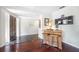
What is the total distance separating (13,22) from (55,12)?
107 cm

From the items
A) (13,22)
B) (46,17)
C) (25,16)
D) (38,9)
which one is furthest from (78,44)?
(13,22)

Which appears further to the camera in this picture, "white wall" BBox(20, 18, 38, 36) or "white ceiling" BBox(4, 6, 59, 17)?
"white wall" BBox(20, 18, 38, 36)

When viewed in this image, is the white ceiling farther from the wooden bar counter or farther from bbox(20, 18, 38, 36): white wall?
the wooden bar counter

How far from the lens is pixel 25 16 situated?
255 cm

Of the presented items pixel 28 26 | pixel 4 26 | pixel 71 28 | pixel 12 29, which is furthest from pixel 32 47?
pixel 71 28

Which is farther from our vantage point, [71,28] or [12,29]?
[12,29]

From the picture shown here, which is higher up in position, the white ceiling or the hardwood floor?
the white ceiling

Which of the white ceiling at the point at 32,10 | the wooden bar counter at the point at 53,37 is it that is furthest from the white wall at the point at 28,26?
the wooden bar counter at the point at 53,37

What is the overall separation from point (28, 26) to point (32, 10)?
1.39 ft

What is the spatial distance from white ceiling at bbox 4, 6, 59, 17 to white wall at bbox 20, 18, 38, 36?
0.46 ft

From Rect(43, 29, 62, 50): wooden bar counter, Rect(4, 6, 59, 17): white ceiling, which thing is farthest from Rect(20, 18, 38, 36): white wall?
Rect(43, 29, 62, 50): wooden bar counter

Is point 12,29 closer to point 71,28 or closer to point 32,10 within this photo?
point 32,10

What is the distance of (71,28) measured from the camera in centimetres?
238

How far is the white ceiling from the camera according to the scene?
2.39 metres
